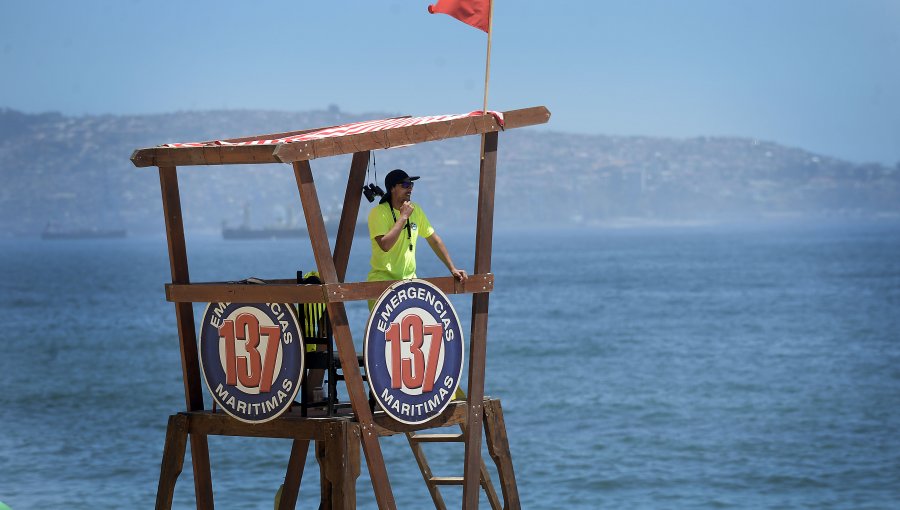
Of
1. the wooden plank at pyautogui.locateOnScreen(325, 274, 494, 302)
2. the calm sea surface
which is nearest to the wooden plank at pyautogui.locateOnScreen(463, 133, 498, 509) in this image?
the wooden plank at pyautogui.locateOnScreen(325, 274, 494, 302)

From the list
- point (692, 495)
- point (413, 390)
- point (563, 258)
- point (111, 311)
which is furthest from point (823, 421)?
point (563, 258)

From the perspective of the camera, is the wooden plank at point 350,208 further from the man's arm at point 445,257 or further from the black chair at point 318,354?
the black chair at point 318,354

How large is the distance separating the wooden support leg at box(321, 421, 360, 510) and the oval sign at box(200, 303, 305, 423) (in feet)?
1.36

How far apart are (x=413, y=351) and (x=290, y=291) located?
94 centimetres

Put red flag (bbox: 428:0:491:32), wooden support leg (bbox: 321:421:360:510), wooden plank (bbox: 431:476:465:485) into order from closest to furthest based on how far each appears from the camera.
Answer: wooden support leg (bbox: 321:421:360:510), red flag (bbox: 428:0:491:32), wooden plank (bbox: 431:476:465:485)

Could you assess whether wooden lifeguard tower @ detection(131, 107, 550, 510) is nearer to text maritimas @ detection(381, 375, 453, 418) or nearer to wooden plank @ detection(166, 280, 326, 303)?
wooden plank @ detection(166, 280, 326, 303)

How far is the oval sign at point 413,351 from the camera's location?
1073 centimetres

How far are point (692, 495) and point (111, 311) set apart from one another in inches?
2815

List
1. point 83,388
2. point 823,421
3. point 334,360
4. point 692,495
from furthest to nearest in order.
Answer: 1. point 83,388
2. point 823,421
3. point 692,495
4. point 334,360

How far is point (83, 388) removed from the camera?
5691 centimetres

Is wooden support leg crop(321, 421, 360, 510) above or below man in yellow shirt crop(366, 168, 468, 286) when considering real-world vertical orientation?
below

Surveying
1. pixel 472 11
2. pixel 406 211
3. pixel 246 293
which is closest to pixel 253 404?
pixel 246 293

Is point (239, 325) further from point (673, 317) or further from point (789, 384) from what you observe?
point (673, 317)

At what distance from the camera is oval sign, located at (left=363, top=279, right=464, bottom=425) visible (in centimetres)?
1073
